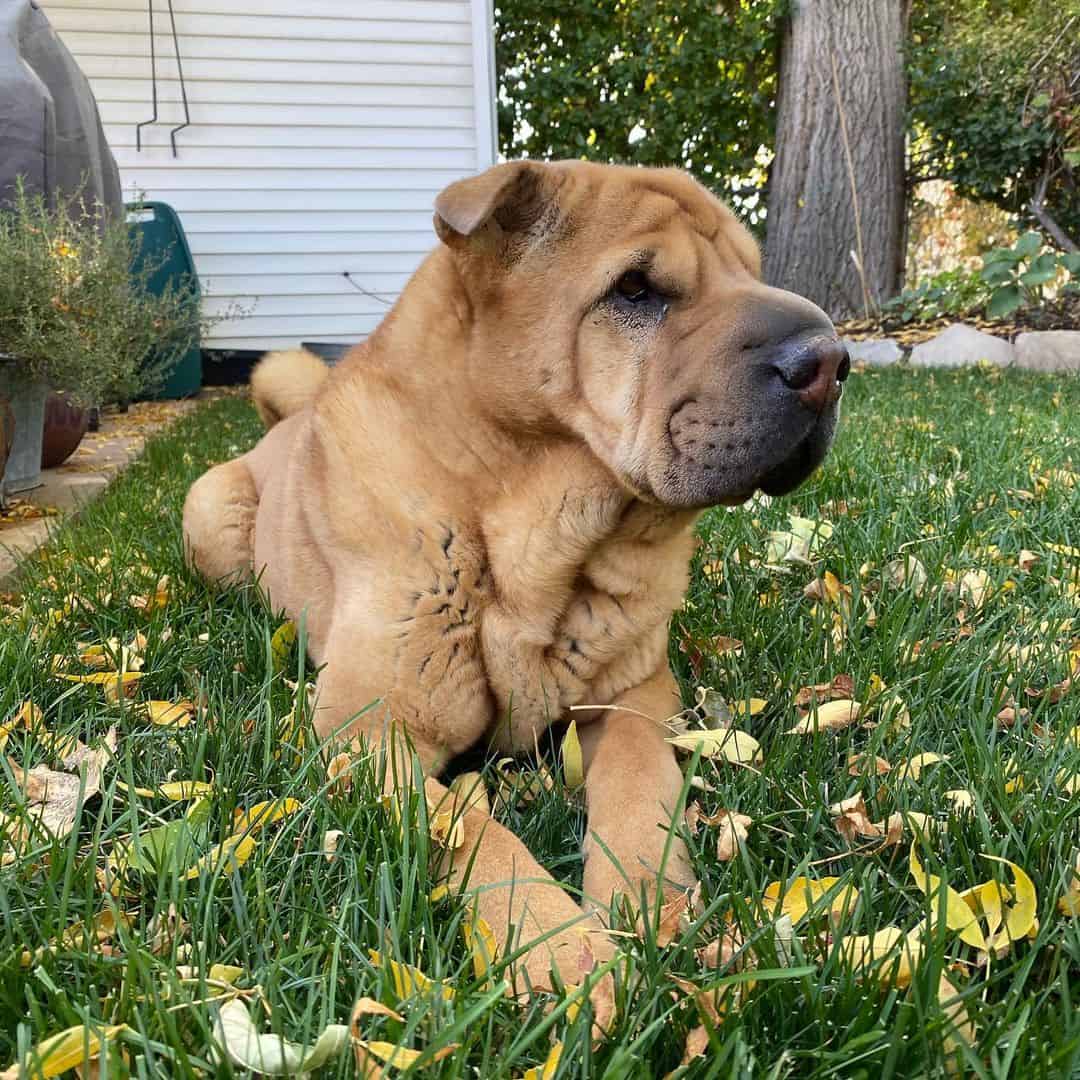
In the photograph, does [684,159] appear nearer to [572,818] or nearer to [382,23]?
[382,23]

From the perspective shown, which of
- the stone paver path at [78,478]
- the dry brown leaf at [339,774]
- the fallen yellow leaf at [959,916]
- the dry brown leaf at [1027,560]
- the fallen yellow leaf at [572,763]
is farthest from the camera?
the stone paver path at [78,478]

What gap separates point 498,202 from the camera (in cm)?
183

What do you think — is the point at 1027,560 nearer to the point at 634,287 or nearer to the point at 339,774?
the point at 634,287

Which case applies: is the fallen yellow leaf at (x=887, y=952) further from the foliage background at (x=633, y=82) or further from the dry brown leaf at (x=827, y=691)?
the foliage background at (x=633, y=82)

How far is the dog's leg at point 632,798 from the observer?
149 cm

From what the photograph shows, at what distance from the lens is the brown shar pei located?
5.81 feet

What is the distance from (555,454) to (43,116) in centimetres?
496

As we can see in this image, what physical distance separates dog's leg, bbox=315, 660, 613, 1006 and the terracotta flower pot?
3.50 metres

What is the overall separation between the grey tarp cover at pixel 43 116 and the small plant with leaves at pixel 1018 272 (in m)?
7.17

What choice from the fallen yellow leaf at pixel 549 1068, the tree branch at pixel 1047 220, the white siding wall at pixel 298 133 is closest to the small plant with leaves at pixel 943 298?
the tree branch at pixel 1047 220

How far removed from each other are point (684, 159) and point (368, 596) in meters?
10.4

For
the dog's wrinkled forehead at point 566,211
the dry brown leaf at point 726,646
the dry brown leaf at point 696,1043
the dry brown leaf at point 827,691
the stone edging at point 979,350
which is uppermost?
the dog's wrinkled forehead at point 566,211

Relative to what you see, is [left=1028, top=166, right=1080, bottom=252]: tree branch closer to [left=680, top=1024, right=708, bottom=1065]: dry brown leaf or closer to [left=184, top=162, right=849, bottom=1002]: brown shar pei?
[left=184, top=162, right=849, bottom=1002]: brown shar pei

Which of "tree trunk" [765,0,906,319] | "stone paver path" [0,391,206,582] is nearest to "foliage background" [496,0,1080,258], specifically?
"tree trunk" [765,0,906,319]
